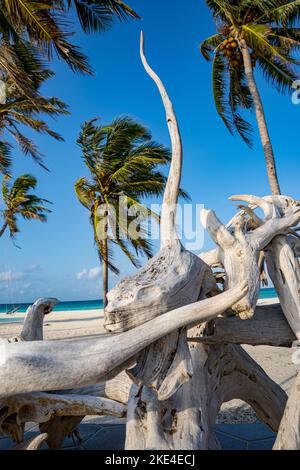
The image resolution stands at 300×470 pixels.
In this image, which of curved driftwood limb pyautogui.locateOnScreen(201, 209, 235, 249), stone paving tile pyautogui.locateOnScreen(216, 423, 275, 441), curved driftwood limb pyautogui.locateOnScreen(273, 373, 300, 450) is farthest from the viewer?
stone paving tile pyautogui.locateOnScreen(216, 423, 275, 441)

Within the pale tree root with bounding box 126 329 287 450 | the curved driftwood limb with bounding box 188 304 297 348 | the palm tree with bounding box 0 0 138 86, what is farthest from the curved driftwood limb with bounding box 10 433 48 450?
the palm tree with bounding box 0 0 138 86

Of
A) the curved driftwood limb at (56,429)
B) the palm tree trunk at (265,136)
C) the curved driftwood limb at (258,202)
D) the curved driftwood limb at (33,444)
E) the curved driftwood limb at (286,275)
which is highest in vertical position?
the palm tree trunk at (265,136)

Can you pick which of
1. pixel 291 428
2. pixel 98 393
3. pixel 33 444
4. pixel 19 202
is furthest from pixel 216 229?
pixel 19 202

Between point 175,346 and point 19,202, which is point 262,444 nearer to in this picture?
point 175,346

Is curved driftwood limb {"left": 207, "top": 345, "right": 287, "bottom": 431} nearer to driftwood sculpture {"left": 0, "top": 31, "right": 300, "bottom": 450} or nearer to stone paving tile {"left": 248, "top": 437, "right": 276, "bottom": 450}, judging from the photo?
driftwood sculpture {"left": 0, "top": 31, "right": 300, "bottom": 450}

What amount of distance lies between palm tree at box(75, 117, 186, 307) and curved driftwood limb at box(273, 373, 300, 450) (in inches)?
347

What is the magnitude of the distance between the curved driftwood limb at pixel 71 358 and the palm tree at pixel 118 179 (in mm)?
9190

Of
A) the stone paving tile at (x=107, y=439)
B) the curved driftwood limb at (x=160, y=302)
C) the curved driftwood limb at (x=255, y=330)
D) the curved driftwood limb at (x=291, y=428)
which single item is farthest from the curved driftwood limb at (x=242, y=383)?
the stone paving tile at (x=107, y=439)

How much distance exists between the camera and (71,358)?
1.21m

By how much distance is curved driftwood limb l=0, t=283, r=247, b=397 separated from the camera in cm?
115

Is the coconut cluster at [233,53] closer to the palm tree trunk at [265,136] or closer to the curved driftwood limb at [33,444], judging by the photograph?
the palm tree trunk at [265,136]

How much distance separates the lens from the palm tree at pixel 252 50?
7824mm
